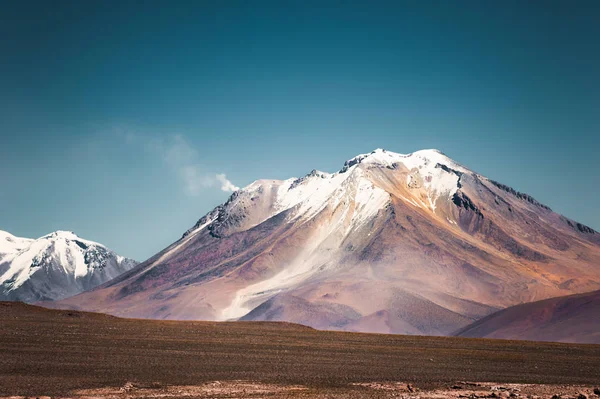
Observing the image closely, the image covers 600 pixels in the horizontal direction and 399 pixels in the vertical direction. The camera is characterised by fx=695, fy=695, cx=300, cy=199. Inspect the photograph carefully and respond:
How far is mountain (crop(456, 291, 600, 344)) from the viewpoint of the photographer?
434ft

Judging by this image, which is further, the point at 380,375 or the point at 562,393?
the point at 380,375

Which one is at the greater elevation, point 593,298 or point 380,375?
point 593,298

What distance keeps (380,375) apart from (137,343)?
83.1 ft

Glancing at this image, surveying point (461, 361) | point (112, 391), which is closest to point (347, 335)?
point (461, 361)

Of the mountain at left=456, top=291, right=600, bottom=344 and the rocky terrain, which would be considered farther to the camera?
the mountain at left=456, top=291, right=600, bottom=344

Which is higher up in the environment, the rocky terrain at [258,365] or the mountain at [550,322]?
the mountain at [550,322]

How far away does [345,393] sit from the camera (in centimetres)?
4328

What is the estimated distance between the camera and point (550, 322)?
147875 mm

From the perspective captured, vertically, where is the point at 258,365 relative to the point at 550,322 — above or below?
below

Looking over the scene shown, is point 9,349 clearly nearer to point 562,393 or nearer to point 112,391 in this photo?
point 112,391

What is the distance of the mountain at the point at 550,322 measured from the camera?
13238cm

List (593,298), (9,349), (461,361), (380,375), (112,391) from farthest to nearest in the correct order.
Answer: (593,298) → (461,361) → (9,349) → (380,375) → (112,391)

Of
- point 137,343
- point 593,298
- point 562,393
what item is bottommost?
point 562,393

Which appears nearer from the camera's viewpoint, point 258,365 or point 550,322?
point 258,365
